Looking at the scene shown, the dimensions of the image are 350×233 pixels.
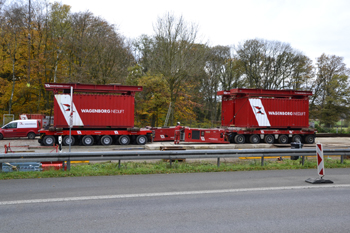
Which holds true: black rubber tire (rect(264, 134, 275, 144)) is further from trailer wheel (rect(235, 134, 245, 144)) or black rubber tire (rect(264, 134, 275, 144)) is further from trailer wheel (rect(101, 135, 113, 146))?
trailer wheel (rect(101, 135, 113, 146))

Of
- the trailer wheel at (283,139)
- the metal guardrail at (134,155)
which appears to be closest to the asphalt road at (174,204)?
the metal guardrail at (134,155)

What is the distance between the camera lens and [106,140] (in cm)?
2116

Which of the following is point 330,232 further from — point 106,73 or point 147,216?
point 106,73

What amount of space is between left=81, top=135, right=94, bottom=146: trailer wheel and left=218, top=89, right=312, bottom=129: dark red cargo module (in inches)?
431

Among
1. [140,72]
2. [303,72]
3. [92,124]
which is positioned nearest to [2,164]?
[92,124]

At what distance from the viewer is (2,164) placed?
365 inches

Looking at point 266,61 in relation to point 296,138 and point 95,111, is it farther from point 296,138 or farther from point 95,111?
point 95,111

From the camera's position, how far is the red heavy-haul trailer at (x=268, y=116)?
23.2 meters

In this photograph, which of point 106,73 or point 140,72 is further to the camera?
point 140,72

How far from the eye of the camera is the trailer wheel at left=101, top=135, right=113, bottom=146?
21.1 m

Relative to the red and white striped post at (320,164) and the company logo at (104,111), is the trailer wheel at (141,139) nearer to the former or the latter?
the company logo at (104,111)

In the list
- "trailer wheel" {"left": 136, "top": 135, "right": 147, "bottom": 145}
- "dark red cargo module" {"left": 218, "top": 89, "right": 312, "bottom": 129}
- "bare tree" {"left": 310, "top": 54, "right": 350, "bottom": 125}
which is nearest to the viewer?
"trailer wheel" {"left": 136, "top": 135, "right": 147, "bottom": 145}

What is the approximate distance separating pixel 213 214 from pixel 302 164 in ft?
23.4

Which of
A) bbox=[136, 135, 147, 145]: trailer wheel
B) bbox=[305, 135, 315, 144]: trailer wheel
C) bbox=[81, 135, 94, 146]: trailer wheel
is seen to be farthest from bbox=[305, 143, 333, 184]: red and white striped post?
bbox=[305, 135, 315, 144]: trailer wheel
